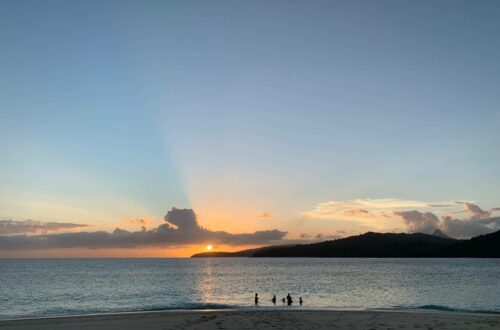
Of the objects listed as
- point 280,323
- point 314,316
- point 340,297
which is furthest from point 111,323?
point 340,297

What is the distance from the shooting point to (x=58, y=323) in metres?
35.1

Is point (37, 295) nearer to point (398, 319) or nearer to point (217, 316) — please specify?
point (217, 316)

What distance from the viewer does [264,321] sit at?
109 ft

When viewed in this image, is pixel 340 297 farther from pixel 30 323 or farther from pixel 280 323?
pixel 30 323

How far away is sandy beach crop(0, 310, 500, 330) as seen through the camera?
30797 mm

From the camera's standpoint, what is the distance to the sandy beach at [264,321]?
30.8 m

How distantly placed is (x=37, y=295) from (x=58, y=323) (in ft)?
170

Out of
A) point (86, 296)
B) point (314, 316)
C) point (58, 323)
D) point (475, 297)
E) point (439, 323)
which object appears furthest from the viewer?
point (86, 296)

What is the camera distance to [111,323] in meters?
34.1

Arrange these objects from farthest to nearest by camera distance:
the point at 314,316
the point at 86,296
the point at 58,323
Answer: the point at 86,296 → the point at 314,316 → the point at 58,323

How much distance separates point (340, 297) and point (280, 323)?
40762 millimetres

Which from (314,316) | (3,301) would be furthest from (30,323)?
(3,301)

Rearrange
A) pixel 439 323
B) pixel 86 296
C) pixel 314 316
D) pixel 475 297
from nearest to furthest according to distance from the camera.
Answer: pixel 439 323 → pixel 314 316 → pixel 475 297 → pixel 86 296

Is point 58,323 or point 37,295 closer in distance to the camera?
point 58,323
